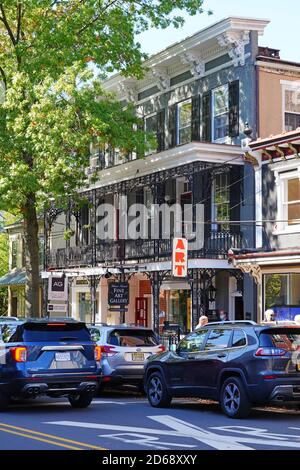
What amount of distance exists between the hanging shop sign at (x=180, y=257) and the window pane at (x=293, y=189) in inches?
138

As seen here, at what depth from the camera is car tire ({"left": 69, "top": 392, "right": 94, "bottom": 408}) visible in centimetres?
1547

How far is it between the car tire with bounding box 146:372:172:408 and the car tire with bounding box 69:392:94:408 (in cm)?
122

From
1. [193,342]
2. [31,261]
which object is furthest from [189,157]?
[193,342]

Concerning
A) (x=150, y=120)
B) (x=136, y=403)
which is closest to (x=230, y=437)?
(x=136, y=403)

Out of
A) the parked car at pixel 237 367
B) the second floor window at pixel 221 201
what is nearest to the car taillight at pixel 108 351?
the parked car at pixel 237 367

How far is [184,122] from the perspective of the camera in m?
30.9

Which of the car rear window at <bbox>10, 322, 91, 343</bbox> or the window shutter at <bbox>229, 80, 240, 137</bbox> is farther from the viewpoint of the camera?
the window shutter at <bbox>229, 80, 240, 137</bbox>

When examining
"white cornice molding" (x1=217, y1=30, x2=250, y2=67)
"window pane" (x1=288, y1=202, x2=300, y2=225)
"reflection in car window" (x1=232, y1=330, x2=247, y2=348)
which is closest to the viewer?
"reflection in car window" (x1=232, y1=330, x2=247, y2=348)

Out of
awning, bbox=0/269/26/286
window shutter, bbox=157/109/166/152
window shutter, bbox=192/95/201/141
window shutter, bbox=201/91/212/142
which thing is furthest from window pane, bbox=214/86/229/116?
awning, bbox=0/269/26/286

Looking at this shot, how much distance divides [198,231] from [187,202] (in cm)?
330

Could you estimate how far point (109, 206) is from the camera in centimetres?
3503

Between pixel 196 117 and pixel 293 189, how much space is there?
6139 mm

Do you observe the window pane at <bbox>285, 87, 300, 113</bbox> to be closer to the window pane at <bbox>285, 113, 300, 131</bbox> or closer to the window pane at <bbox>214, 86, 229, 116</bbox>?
the window pane at <bbox>285, 113, 300, 131</bbox>
